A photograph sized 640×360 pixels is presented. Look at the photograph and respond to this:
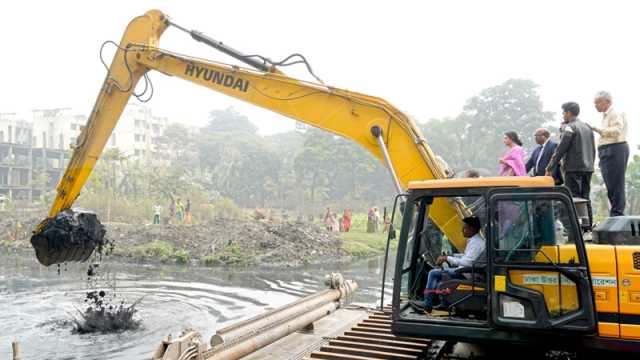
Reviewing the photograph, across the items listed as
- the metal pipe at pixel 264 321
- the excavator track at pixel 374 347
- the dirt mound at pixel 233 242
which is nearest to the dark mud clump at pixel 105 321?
the metal pipe at pixel 264 321

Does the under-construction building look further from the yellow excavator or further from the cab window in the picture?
the cab window

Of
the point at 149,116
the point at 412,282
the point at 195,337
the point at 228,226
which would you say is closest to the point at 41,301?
the point at 195,337

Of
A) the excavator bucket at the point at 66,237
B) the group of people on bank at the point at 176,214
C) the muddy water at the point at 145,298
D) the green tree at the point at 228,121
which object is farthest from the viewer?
the green tree at the point at 228,121

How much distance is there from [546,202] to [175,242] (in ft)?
61.6

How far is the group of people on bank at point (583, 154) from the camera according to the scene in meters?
5.39

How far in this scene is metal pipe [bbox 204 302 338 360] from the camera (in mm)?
4650

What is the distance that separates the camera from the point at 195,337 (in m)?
4.35

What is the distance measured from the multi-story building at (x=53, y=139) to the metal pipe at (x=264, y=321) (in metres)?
48.1

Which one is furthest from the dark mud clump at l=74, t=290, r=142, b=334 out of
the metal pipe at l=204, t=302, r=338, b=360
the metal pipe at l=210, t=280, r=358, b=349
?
the metal pipe at l=204, t=302, r=338, b=360

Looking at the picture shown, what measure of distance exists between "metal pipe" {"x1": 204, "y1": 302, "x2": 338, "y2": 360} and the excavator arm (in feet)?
6.16

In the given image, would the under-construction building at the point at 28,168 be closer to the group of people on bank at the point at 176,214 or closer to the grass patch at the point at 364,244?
the group of people on bank at the point at 176,214

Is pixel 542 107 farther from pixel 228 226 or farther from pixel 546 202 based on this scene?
pixel 546 202

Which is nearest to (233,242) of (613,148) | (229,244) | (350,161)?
(229,244)

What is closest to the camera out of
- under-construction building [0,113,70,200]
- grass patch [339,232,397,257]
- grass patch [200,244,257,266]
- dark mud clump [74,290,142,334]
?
dark mud clump [74,290,142,334]
